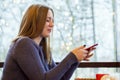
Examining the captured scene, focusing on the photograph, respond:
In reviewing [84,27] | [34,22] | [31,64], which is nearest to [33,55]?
[31,64]

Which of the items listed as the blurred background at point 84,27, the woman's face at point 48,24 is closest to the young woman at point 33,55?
the woman's face at point 48,24

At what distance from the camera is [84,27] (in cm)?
248

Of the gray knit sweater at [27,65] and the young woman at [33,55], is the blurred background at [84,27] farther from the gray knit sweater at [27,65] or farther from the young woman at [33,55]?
the gray knit sweater at [27,65]

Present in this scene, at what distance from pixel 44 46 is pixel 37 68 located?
0.35 metres

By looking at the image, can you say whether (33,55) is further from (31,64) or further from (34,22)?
(34,22)

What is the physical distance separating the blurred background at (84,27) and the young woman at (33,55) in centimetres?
110

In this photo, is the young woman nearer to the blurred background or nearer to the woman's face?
the woman's face

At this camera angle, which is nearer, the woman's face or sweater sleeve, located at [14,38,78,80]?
sweater sleeve, located at [14,38,78,80]

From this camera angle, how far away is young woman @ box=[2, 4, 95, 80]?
3.94 ft

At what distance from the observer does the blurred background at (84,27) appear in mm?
2426

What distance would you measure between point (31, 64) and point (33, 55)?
5cm

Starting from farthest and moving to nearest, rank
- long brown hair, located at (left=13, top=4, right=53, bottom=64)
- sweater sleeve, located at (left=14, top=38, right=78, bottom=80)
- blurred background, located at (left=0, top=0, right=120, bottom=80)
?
blurred background, located at (left=0, top=0, right=120, bottom=80)
long brown hair, located at (left=13, top=4, right=53, bottom=64)
sweater sleeve, located at (left=14, top=38, right=78, bottom=80)

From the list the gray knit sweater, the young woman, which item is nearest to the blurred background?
the young woman

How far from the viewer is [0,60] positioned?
2559mm
